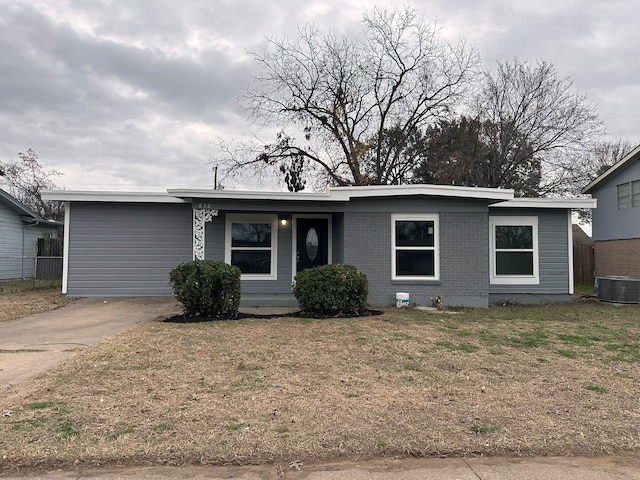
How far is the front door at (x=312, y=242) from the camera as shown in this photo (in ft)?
40.0

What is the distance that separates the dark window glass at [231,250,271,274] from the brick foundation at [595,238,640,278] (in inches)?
528

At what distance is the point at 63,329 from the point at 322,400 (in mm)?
5741

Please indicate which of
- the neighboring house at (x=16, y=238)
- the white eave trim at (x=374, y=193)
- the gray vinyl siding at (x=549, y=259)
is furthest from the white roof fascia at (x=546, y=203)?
the neighboring house at (x=16, y=238)

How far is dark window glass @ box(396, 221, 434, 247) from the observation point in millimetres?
10836

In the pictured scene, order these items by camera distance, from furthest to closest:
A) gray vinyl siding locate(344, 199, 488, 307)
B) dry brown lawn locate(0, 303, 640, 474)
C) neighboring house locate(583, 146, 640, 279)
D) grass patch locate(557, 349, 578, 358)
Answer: neighboring house locate(583, 146, 640, 279) → gray vinyl siding locate(344, 199, 488, 307) → grass patch locate(557, 349, 578, 358) → dry brown lawn locate(0, 303, 640, 474)

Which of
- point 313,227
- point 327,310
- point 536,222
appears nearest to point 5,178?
point 313,227

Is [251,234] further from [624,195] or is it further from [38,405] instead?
[624,195]

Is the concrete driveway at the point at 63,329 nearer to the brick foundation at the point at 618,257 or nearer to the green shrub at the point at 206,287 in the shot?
the green shrub at the point at 206,287

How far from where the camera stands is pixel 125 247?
12273 mm

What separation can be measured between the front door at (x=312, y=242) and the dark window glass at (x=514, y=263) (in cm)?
462

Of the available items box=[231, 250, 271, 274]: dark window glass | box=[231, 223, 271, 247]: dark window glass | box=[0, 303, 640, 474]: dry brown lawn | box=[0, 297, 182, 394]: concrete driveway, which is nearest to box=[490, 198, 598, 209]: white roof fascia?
box=[0, 303, 640, 474]: dry brown lawn

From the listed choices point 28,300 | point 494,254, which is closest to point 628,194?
point 494,254

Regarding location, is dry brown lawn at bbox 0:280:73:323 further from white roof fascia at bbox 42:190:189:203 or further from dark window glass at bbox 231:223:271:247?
dark window glass at bbox 231:223:271:247

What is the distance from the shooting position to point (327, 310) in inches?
363
